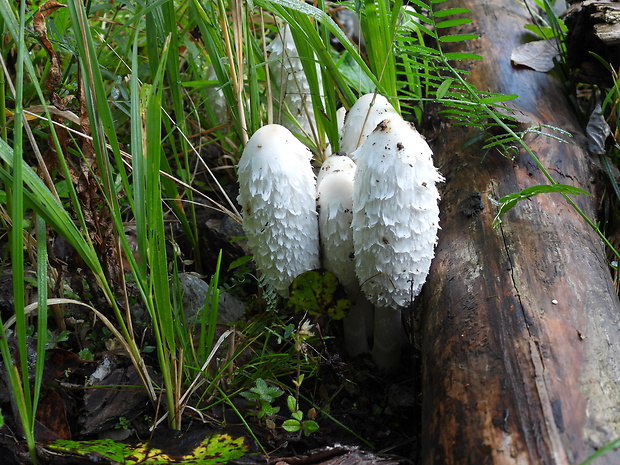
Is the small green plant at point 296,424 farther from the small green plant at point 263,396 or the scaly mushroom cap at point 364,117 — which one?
the scaly mushroom cap at point 364,117

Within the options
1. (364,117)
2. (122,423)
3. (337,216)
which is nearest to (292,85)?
(364,117)

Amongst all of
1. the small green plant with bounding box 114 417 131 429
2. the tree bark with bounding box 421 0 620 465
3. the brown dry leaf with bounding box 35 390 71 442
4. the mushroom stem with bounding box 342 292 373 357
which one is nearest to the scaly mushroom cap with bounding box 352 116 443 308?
the tree bark with bounding box 421 0 620 465

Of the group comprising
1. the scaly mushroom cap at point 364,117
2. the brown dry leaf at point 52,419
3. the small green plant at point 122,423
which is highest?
the scaly mushroom cap at point 364,117

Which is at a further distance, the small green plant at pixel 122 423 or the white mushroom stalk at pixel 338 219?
the white mushroom stalk at pixel 338 219

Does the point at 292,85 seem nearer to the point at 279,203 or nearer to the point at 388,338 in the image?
the point at 279,203

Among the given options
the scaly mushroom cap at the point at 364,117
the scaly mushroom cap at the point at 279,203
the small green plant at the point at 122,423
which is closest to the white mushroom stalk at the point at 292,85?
the scaly mushroom cap at the point at 364,117

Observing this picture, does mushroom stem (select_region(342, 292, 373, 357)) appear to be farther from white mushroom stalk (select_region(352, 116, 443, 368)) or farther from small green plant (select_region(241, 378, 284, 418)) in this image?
small green plant (select_region(241, 378, 284, 418))

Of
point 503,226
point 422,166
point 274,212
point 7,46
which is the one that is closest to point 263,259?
point 274,212

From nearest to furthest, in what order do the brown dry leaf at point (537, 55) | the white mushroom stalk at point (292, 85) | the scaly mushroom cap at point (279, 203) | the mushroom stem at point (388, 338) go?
the scaly mushroom cap at point (279, 203)
the mushroom stem at point (388, 338)
the white mushroom stalk at point (292, 85)
the brown dry leaf at point (537, 55)

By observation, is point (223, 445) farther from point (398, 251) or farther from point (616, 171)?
point (616, 171)

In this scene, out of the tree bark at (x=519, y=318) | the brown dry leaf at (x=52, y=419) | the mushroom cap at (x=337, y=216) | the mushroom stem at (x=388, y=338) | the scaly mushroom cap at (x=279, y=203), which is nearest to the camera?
the tree bark at (x=519, y=318)
